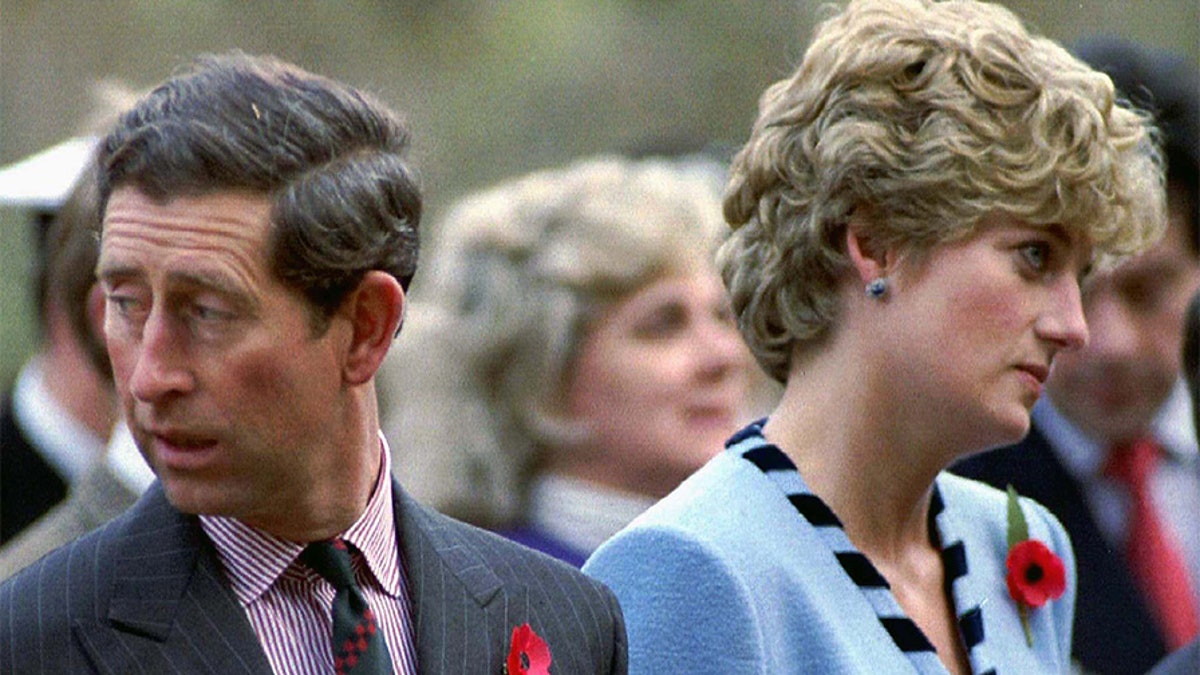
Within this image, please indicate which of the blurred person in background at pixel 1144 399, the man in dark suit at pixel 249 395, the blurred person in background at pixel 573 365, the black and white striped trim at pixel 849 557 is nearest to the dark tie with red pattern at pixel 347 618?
the man in dark suit at pixel 249 395

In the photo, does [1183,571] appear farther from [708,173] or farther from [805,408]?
[805,408]

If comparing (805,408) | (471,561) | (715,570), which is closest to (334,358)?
(471,561)

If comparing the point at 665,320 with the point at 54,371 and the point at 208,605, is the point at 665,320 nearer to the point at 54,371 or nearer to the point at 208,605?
the point at 54,371

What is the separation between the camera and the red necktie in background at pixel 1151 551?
5.86 metres

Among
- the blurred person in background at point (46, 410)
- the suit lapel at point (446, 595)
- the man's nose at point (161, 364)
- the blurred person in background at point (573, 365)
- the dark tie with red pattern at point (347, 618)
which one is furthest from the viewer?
the blurred person in background at point (573, 365)

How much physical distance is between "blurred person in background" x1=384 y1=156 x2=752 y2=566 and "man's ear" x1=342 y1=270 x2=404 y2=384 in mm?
2711

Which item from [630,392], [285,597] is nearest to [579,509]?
[630,392]

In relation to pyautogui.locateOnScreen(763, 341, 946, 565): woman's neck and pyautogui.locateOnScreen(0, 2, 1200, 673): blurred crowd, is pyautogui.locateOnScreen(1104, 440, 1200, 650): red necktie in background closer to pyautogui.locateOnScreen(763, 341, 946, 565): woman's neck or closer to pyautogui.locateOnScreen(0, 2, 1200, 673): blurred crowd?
pyautogui.locateOnScreen(0, 2, 1200, 673): blurred crowd

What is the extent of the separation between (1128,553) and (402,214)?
133 inches

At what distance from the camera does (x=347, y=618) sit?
3012 mm

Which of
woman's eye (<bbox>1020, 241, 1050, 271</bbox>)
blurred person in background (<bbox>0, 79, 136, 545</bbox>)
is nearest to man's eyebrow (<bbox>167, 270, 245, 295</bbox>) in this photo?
woman's eye (<bbox>1020, 241, 1050, 271</bbox>)

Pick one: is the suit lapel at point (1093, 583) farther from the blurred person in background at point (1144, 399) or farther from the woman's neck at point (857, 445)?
the woman's neck at point (857, 445)

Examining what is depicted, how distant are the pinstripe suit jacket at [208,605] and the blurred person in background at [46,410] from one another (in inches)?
89.6

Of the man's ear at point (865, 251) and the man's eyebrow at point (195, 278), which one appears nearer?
the man's eyebrow at point (195, 278)
